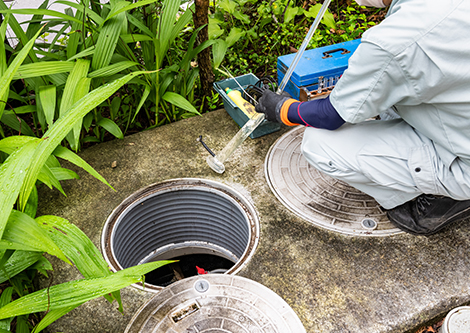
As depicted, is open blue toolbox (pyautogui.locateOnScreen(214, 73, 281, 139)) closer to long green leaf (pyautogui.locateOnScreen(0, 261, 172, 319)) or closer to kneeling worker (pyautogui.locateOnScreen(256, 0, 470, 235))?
kneeling worker (pyautogui.locateOnScreen(256, 0, 470, 235))

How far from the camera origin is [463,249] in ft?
5.47

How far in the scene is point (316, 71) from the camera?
2160mm

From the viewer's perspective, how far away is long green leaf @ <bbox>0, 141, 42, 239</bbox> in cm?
93

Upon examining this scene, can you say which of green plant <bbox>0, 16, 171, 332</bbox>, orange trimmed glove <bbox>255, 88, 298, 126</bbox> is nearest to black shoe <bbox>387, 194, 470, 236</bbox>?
orange trimmed glove <bbox>255, 88, 298, 126</bbox>

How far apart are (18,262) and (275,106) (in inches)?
52.8

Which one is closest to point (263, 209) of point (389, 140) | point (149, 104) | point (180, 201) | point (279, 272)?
point (279, 272)

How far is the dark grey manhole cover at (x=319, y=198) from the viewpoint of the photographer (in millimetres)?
1790

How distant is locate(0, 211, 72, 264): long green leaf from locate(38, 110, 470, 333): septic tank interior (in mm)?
617

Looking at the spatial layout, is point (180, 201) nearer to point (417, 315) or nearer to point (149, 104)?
point (149, 104)

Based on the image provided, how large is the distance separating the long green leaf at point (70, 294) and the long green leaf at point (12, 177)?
0.85 feet

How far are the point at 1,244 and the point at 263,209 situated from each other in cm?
117

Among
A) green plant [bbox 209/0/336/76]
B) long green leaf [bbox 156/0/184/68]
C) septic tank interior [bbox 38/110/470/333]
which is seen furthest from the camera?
green plant [bbox 209/0/336/76]

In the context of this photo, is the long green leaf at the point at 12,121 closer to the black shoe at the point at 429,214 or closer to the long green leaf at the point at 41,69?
the long green leaf at the point at 41,69

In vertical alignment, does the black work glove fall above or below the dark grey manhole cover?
above
